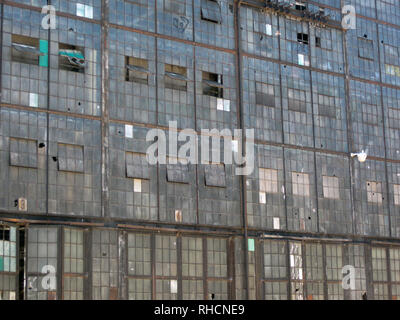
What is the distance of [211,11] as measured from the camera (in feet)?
160

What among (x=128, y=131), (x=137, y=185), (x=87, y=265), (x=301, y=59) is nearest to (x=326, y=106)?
(x=301, y=59)

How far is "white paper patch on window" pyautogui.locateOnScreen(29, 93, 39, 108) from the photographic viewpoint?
41094 millimetres

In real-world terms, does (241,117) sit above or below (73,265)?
above

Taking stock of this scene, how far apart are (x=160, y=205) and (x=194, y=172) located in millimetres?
3061

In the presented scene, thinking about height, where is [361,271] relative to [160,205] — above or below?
below

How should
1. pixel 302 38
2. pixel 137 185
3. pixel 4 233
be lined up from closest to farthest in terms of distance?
pixel 4 233 → pixel 137 185 → pixel 302 38

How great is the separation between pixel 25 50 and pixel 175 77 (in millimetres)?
9265

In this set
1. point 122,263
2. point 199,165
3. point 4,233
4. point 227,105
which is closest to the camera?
point 4,233

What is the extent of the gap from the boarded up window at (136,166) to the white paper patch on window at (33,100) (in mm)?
5771

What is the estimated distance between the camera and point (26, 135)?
4053 cm

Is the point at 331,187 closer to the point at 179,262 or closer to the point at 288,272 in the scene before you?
the point at 288,272

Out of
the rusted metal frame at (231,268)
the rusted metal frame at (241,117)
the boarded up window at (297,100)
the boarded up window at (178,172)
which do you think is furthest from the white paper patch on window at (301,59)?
the rusted metal frame at (231,268)
